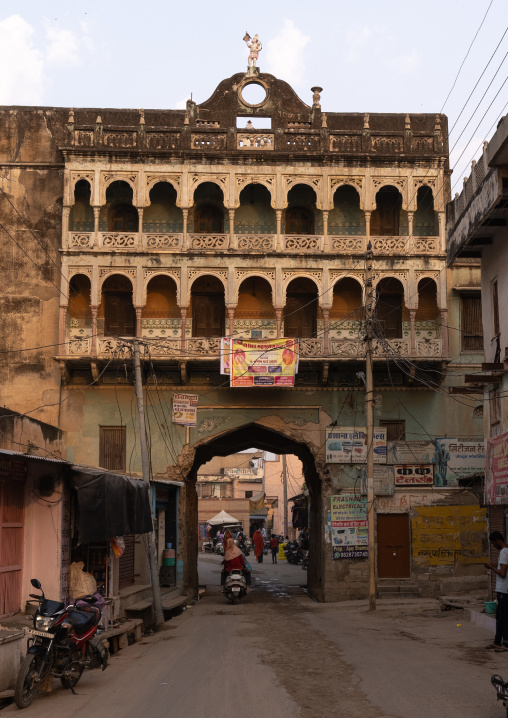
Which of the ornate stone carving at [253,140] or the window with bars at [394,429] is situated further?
the ornate stone carving at [253,140]

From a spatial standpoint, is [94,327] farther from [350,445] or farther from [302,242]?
[350,445]

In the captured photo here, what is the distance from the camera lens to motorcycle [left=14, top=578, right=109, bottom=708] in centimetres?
975

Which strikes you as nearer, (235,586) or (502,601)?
(502,601)

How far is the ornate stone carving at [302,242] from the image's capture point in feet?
88.6

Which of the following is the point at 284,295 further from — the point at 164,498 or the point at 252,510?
the point at 252,510

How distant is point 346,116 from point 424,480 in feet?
38.3

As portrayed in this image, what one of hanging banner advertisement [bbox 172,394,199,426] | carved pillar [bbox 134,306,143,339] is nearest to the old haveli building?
carved pillar [bbox 134,306,143,339]

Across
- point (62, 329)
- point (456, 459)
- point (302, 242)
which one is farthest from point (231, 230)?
point (456, 459)

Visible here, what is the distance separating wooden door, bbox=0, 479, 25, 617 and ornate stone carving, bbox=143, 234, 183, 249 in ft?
46.0

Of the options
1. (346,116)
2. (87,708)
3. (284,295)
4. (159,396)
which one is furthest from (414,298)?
(87,708)

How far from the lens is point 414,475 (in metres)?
26.6

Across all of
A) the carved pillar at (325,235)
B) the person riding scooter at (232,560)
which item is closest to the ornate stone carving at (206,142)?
the carved pillar at (325,235)

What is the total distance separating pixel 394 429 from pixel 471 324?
4082 millimetres

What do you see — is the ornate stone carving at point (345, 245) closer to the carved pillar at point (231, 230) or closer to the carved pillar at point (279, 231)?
the carved pillar at point (279, 231)
